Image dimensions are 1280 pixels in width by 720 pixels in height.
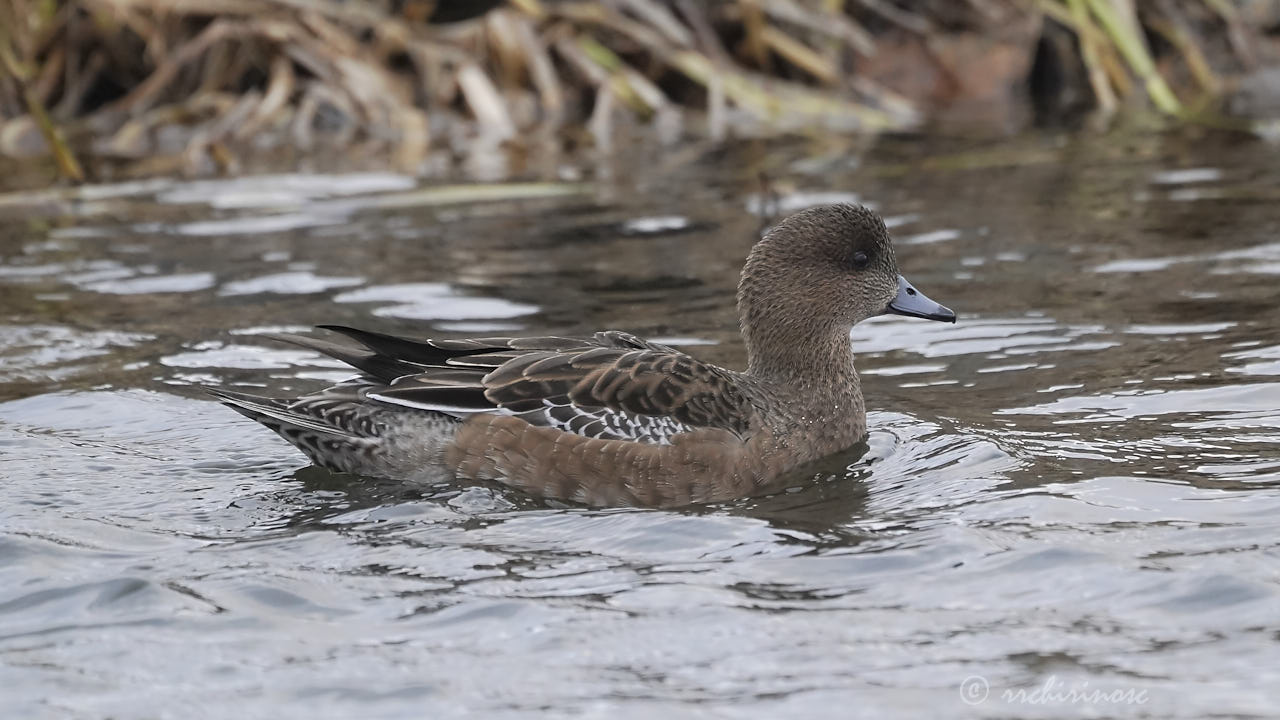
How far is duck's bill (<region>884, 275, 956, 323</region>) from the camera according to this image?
609 cm

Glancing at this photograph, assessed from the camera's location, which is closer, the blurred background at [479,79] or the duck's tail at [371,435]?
the duck's tail at [371,435]

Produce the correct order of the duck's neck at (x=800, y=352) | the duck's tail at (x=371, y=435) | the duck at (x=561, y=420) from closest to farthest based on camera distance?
the duck at (x=561, y=420), the duck's tail at (x=371, y=435), the duck's neck at (x=800, y=352)

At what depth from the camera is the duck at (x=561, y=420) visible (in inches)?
215

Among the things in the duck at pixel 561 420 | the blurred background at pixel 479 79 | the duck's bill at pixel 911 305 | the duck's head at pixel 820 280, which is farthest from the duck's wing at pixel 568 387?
the blurred background at pixel 479 79

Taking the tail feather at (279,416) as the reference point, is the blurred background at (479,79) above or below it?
above

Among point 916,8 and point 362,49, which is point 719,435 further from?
point 916,8

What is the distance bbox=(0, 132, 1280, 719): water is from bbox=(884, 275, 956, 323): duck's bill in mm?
407

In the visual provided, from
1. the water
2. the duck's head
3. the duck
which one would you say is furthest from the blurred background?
the duck

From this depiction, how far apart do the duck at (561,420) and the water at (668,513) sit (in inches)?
5.2

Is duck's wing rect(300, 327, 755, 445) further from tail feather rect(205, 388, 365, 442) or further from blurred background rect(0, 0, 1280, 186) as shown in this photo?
blurred background rect(0, 0, 1280, 186)

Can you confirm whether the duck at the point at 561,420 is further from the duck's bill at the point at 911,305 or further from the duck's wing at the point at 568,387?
the duck's bill at the point at 911,305

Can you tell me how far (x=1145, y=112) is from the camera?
13867mm

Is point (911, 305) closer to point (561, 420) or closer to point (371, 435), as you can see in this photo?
point (561, 420)

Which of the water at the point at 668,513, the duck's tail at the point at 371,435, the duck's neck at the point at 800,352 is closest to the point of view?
the water at the point at 668,513
